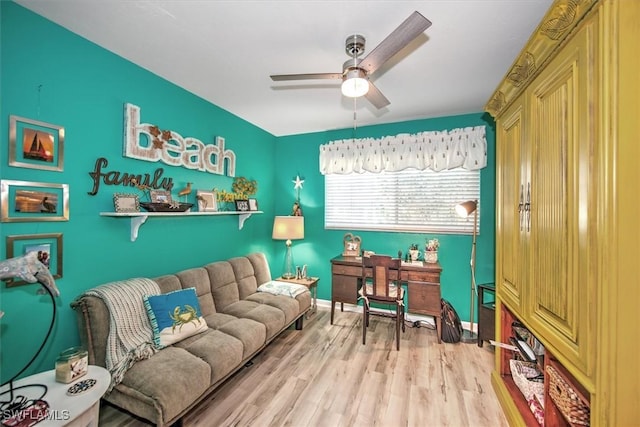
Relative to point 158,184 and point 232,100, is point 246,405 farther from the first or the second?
point 232,100

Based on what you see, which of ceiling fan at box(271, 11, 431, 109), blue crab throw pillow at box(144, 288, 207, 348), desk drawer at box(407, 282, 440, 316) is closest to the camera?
ceiling fan at box(271, 11, 431, 109)

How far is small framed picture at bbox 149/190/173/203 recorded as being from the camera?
2.32 m

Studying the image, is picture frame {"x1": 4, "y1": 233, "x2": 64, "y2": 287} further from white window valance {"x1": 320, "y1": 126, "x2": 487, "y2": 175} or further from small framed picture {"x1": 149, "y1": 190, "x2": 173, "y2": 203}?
white window valance {"x1": 320, "y1": 126, "x2": 487, "y2": 175}

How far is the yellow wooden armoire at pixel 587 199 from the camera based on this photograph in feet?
2.97

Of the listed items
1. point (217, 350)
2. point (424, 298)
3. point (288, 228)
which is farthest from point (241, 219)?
point (424, 298)

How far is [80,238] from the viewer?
186cm

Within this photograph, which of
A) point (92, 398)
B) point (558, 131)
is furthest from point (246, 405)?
point (558, 131)

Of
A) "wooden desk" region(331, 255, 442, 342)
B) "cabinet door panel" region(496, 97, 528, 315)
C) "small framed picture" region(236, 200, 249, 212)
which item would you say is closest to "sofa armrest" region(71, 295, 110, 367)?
"small framed picture" region(236, 200, 249, 212)

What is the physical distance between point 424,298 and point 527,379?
127 centimetres

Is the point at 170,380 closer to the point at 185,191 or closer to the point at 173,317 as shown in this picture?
the point at 173,317

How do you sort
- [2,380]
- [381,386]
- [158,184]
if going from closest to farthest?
1. [2,380]
2. [381,386]
3. [158,184]

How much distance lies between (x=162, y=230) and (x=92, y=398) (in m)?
1.47

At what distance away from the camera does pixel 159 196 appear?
2.36m

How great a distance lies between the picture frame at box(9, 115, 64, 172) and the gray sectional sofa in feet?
2.96
